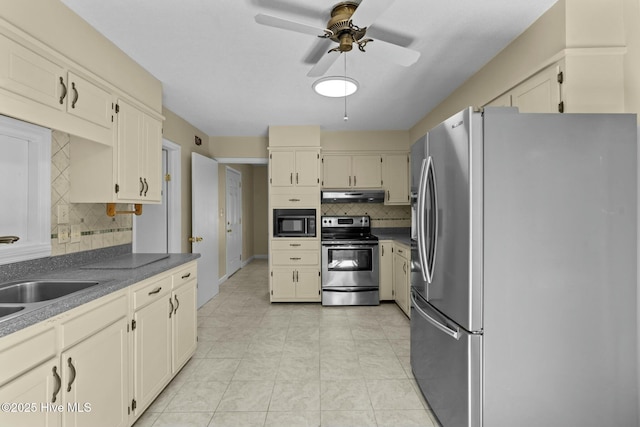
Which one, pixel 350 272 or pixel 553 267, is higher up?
pixel 553 267

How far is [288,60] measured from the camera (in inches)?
96.0

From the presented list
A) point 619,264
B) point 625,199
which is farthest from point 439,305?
point 625,199

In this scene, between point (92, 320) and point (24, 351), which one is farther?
point (92, 320)

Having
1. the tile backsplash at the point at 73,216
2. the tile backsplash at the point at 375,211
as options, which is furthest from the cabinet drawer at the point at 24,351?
the tile backsplash at the point at 375,211

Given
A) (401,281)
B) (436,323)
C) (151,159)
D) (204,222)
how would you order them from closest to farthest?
(436,323), (151,159), (401,281), (204,222)

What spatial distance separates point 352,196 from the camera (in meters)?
4.43

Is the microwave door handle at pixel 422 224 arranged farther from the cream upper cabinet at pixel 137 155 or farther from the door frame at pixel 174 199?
the door frame at pixel 174 199

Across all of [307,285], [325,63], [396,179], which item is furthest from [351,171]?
[325,63]

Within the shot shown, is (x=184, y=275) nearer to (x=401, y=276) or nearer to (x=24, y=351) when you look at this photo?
(x=24, y=351)

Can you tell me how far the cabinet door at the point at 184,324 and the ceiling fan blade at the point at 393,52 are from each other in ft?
7.00

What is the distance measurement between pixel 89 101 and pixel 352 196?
3.17 meters

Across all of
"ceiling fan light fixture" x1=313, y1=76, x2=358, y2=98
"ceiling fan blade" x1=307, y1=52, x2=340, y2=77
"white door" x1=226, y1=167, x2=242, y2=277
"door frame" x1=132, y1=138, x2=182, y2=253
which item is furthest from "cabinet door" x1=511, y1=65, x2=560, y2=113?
"white door" x1=226, y1=167, x2=242, y2=277

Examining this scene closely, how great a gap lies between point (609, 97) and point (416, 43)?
118cm

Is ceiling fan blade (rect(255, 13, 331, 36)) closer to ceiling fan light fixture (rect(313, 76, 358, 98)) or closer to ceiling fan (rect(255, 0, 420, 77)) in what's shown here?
ceiling fan (rect(255, 0, 420, 77))
